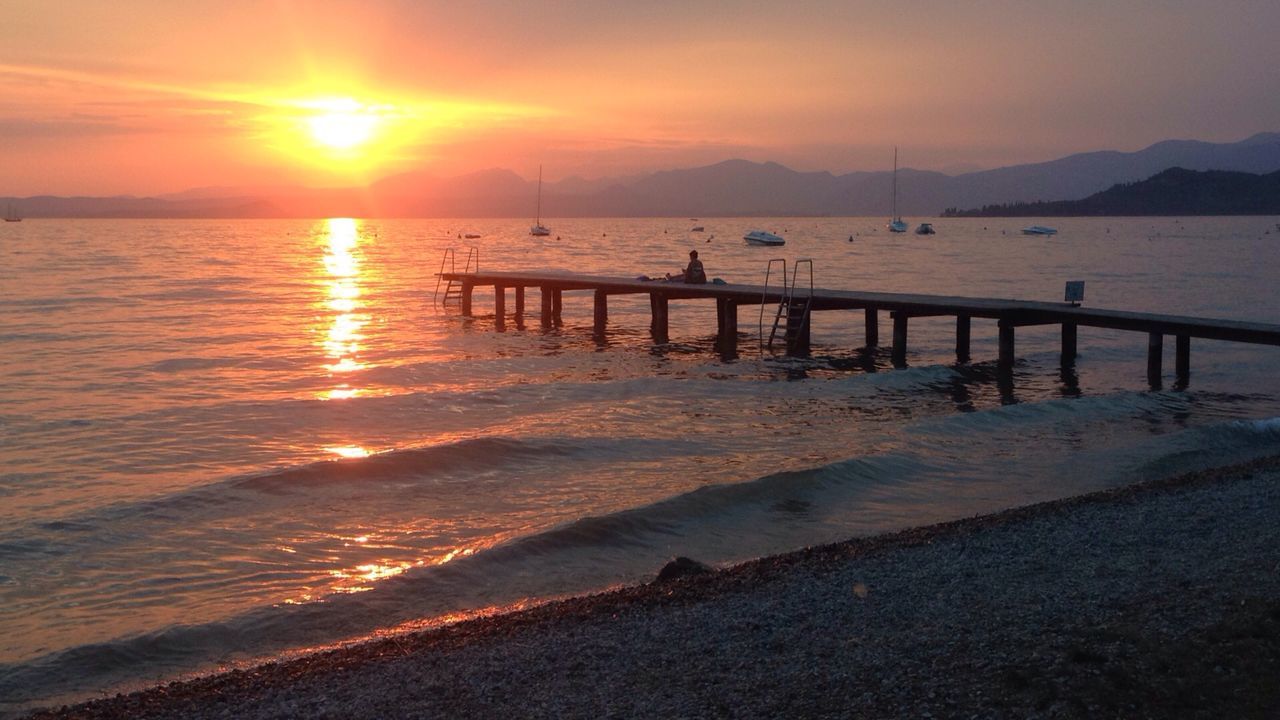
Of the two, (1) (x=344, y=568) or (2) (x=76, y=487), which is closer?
(1) (x=344, y=568)

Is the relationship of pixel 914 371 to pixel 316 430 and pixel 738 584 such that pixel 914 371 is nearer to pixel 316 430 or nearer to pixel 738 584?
pixel 316 430

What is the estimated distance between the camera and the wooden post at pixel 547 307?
34409 millimetres

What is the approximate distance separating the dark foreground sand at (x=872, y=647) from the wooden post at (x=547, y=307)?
25646mm

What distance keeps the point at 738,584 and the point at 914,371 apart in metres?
16.4

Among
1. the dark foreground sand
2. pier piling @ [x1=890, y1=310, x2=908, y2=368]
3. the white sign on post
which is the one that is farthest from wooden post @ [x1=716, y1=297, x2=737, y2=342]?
the dark foreground sand

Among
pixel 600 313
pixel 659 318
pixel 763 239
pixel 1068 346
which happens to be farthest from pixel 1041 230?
pixel 1068 346

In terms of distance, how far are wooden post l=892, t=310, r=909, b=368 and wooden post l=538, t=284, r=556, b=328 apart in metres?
12.3

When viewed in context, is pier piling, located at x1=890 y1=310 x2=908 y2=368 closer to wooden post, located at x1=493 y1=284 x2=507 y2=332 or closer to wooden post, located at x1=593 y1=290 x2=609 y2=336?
wooden post, located at x1=593 y1=290 x2=609 y2=336

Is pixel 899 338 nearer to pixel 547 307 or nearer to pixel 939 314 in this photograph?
pixel 939 314

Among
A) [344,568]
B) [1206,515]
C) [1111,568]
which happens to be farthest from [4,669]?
[1206,515]

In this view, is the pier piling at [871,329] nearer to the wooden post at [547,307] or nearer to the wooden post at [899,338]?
the wooden post at [899,338]

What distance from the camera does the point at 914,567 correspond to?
853 centimetres

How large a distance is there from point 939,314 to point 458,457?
1324 centimetres

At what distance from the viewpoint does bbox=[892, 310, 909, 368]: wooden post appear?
25.6m
